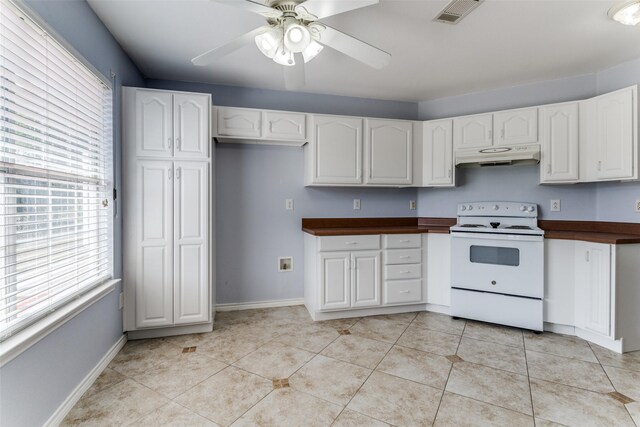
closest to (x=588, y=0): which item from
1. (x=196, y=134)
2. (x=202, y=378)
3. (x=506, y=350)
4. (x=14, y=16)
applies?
(x=506, y=350)

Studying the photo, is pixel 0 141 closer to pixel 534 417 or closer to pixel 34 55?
pixel 34 55

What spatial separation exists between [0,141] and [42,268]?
64 cm

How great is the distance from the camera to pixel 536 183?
315 centimetres

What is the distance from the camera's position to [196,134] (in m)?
2.60

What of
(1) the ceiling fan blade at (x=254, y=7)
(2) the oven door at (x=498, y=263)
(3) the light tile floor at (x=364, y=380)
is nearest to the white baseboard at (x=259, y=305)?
(3) the light tile floor at (x=364, y=380)

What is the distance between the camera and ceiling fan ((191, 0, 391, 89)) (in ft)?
4.78

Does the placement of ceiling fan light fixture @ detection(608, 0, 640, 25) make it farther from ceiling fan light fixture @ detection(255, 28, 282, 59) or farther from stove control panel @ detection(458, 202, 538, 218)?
ceiling fan light fixture @ detection(255, 28, 282, 59)

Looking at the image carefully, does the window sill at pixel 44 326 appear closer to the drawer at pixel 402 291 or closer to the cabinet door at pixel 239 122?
the cabinet door at pixel 239 122

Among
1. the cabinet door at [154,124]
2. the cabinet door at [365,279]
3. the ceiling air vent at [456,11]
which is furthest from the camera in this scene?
the cabinet door at [365,279]

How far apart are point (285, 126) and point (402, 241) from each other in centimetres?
168

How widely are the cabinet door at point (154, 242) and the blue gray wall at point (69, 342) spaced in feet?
0.54

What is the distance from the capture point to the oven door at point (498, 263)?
2.72 metres

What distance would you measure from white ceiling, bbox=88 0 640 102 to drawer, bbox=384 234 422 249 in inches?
63.1

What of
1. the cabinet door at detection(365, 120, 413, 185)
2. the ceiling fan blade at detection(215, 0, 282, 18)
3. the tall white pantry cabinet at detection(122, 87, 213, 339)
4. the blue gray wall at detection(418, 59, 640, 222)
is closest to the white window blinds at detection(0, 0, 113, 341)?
the tall white pantry cabinet at detection(122, 87, 213, 339)
